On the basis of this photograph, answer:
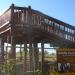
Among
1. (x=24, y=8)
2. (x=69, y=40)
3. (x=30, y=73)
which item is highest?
(x=24, y=8)

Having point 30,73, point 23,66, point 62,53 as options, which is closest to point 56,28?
point 23,66

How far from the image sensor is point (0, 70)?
1597cm

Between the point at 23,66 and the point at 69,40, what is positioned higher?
the point at 69,40

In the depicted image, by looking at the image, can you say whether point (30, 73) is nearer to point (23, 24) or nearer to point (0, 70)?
point (0, 70)

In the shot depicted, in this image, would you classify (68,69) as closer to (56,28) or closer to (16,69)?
(16,69)

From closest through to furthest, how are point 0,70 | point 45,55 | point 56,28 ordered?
point 0,70, point 45,55, point 56,28

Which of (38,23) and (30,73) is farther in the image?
(38,23)

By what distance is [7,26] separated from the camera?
18734 millimetres

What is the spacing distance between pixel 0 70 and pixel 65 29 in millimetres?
5317

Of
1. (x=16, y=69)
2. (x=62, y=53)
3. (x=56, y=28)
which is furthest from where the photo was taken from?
(x=56, y=28)

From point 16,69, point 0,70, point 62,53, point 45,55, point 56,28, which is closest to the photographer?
point 62,53

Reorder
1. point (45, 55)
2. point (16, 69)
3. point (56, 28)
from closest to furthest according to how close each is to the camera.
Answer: point (16, 69)
point (45, 55)
point (56, 28)

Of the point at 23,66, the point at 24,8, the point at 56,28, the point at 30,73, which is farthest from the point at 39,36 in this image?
the point at 30,73

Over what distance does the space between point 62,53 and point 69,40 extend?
7.07 meters
